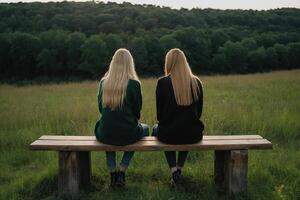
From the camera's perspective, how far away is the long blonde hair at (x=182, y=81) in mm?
4609

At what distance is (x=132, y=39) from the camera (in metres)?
59.4

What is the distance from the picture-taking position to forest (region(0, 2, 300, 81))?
185 ft

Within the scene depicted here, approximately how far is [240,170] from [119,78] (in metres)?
1.81

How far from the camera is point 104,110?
4.70m

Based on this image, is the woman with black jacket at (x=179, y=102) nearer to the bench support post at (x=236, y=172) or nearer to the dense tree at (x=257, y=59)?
the bench support post at (x=236, y=172)

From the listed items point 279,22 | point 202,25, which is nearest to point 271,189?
point 202,25

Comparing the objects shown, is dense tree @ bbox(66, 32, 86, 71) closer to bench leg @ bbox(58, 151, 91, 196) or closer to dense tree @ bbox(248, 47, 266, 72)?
dense tree @ bbox(248, 47, 266, 72)

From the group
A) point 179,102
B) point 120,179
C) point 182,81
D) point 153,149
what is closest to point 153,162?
point 120,179

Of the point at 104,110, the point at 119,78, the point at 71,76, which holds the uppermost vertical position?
the point at 119,78

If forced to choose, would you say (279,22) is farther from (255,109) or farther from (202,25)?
(255,109)

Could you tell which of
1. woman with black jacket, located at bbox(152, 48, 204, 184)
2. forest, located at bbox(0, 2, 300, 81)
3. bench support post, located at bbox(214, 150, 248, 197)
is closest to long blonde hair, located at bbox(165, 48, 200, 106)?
woman with black jacket, located at bbox(152, 48, 204, 184)

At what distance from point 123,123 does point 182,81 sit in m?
0.88

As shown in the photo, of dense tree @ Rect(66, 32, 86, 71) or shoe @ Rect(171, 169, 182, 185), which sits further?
dense tree @ Rect(66, 32, 86, 71)

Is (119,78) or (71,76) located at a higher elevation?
(119,78)
